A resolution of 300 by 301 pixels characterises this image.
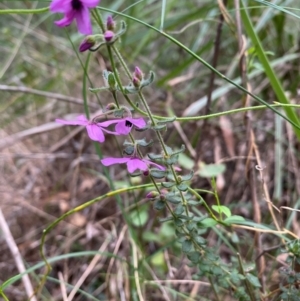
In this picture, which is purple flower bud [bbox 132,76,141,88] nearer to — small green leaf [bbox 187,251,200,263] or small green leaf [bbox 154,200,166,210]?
small green leaf [bbox 154,200,166,210]

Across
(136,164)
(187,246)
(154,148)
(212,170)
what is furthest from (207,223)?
(154,148)

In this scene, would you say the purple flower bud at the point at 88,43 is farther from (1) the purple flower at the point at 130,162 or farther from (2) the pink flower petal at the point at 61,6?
(1) the purple flower at the point at 130,162

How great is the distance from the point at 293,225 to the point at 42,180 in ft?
2.82

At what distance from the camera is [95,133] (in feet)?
2.08

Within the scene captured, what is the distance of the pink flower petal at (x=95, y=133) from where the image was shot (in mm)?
623

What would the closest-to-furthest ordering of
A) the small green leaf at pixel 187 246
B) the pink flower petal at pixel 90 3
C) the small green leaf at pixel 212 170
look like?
the pink flower petal at pixel 90 3 < the small green leaf at pixel 187 246 < the small green leaf at pixel 212 170

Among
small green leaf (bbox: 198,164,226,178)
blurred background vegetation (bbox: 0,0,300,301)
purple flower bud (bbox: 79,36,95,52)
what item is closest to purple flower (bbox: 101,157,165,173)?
purple flower bud (bbox: 79,36,95,52)

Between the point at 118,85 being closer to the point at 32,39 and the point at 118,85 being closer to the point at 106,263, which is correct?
the point at 106,263

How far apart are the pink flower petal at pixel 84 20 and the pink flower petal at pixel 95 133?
0.14m

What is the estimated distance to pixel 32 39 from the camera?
2.32 meters

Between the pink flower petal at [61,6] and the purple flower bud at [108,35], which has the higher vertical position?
the pink flower petal at [61,6]

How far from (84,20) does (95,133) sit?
0.15 meters

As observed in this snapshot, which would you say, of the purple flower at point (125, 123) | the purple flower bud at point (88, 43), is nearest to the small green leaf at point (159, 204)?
the purple flower at point (125, 123)

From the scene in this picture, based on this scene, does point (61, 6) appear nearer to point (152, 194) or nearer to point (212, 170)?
point (152, 194)
